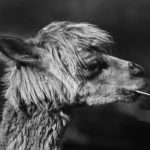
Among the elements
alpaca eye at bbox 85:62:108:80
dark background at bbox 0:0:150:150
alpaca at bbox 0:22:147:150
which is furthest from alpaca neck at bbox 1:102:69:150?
dark background at bbox 0:0:150:150

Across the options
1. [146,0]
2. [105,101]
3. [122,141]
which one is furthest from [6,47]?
[146,0]

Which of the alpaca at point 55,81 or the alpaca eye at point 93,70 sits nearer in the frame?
the alpaca at point 55,81

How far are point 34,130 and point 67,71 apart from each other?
0.28 m

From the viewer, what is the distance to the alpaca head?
7.75 feet

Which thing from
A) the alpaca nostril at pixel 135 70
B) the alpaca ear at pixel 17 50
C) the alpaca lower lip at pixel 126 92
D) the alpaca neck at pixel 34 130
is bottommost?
the alpaca neck at pixel 34 130

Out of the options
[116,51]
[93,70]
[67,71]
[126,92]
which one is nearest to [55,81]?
[67,71]

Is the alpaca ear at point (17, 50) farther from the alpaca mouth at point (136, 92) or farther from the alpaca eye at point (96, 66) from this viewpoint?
the alpaca mouth at point (136, 92)

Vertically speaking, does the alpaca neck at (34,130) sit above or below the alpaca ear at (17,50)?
below

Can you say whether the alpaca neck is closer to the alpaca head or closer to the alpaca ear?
the alpaca head

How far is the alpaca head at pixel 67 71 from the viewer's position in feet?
7.75

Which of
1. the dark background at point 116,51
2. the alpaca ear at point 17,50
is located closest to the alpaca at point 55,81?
the alpaca ear at point 17,50

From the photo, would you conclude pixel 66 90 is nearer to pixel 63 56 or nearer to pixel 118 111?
pixel 63 56

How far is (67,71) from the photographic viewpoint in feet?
7.97

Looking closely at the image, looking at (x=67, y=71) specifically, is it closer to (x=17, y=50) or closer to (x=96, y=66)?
(x=96, y=66)
